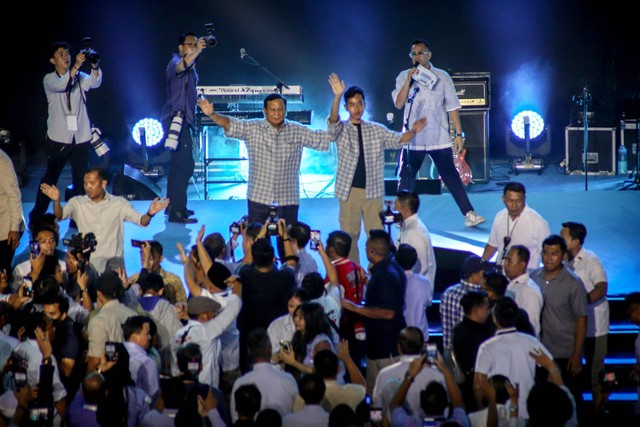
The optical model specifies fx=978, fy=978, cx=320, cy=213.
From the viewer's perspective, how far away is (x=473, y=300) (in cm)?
546

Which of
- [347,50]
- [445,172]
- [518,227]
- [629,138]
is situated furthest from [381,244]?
[347,50]

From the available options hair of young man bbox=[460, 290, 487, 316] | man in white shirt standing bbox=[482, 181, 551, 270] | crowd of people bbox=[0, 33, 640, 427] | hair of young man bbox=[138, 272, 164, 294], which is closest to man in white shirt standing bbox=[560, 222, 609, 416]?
crowd of people bbox=[0, 33, 640, 427]

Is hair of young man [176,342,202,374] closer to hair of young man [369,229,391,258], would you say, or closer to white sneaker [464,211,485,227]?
hair of young man [369,229,391,258]

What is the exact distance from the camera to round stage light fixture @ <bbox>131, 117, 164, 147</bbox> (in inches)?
547

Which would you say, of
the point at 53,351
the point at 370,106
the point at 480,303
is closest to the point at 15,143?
the point at 370,106

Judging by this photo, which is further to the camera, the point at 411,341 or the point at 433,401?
the point at 411,341

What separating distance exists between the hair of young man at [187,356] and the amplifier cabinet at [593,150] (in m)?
9.78

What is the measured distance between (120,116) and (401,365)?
10.2 m

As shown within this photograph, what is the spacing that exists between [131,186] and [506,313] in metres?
6.61

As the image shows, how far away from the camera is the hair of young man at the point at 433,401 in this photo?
15.4 feet

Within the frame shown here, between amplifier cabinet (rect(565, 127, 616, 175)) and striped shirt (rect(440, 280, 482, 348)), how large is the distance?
322 inches

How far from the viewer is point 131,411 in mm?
4871

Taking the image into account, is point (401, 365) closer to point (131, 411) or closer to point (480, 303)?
point (480, 303)

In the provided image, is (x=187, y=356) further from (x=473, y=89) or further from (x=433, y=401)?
(x=473, y=89)
